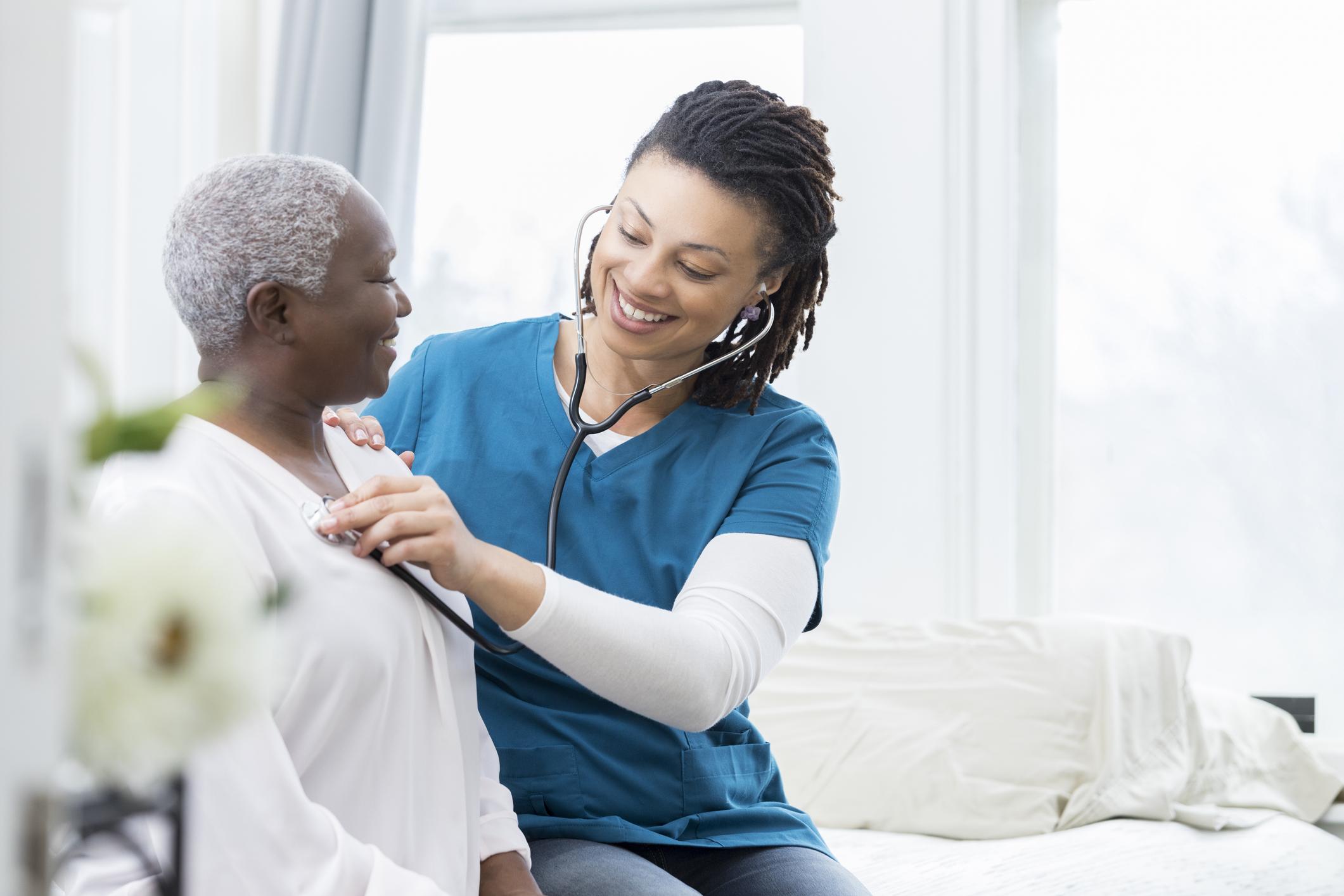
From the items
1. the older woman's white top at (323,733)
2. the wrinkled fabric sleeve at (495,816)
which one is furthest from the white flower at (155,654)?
the wrinkled fabric sleeve at (495,816)

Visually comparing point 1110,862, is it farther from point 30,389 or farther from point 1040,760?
point 30,389

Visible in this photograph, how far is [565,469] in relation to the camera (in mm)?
1274

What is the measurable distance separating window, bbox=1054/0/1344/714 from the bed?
18.0 inches

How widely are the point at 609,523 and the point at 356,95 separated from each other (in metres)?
1.80

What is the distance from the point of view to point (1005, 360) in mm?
2730

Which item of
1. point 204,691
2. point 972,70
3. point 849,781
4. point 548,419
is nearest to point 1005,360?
point 972,70

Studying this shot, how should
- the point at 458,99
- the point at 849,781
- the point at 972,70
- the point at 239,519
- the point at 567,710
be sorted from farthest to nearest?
the point at 458,99
the point at 972,70
the point at 849,781
the point at 567,710
the point at 239,519

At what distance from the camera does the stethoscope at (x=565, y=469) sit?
Result: 98 centimetres

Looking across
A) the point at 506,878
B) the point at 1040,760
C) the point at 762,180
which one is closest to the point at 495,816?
the point at 506,878

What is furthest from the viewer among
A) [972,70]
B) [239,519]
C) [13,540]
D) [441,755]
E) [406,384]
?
[972,70]

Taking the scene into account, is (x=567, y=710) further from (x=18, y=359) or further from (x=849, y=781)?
(x=18, y=359)

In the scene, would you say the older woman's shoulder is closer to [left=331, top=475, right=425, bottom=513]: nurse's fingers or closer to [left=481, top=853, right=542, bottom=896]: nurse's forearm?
[left=331, top=475, right=425, bottom=513]: nurse's fingers

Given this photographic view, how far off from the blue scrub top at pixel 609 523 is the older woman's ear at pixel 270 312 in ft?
1.34

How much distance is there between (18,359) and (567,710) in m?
1.07
